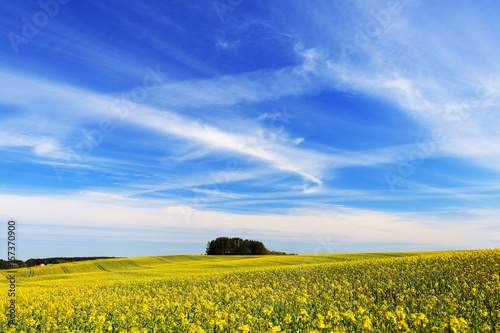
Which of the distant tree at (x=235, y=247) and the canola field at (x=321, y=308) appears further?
the distant tree at (x=235, y=247)

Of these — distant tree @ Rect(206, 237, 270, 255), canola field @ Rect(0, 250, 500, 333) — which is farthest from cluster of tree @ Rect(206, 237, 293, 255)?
canola field @ Rect(0, 250, 500, 333)

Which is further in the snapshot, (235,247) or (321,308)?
(235,247)

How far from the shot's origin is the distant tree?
97.7 m

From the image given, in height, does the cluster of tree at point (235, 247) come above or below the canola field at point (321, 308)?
below

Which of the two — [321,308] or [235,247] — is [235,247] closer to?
[235,247]

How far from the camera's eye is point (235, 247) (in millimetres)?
98500

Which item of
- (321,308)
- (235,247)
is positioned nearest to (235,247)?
(235,247)

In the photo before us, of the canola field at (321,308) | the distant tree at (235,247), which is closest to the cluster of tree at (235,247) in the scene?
the distant tree at (235,247)

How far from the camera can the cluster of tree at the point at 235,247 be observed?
97.5 meters

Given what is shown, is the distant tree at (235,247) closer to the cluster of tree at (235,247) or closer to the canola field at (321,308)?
the cluster of tree at (235,247)

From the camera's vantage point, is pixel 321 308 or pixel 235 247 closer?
pixel 321 308

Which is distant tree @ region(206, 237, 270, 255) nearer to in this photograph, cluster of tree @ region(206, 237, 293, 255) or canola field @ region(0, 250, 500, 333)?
cluster of tree @ region(206, 237, 293, 255)

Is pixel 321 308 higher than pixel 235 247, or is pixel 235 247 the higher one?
pixel 321 308

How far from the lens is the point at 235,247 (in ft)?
323
